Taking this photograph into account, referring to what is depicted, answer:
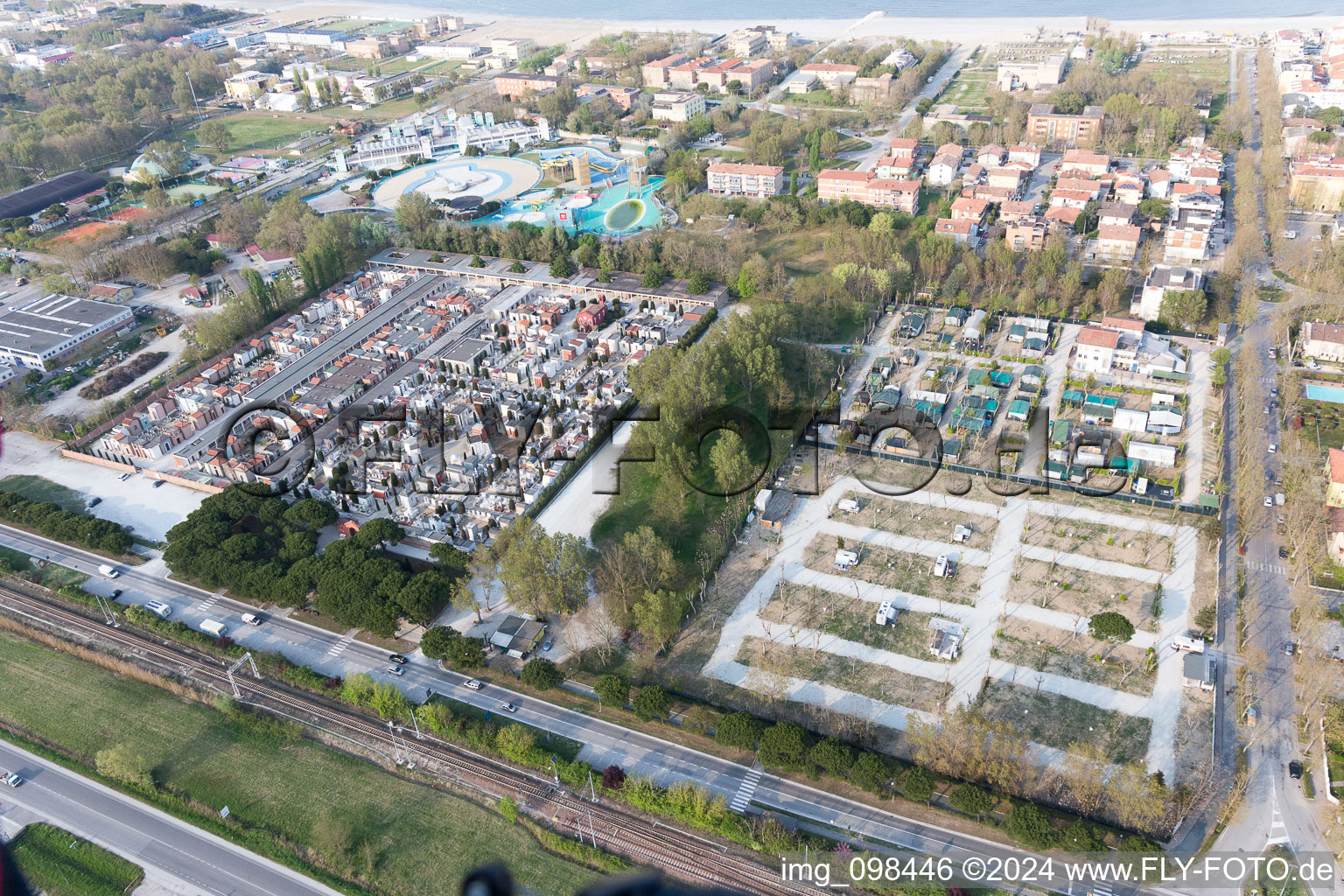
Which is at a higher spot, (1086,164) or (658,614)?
(1086,164)

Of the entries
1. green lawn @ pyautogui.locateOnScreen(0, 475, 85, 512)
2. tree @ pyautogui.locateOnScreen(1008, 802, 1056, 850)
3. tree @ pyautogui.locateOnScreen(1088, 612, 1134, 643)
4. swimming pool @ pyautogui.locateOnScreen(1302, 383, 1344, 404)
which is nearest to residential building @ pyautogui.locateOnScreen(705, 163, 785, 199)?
swimming pool @ pyautogui.locateOnScreen(1302, 383, 1344, 404)

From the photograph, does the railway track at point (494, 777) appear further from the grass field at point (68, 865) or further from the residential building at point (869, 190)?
→ the residential building at point (869, 190)

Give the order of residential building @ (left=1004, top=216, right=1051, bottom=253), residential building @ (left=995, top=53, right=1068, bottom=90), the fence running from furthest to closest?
residential building @ (left=995, top=53, right=1068, bottom=90)
residential building @ (left=1004, top=216, right=1051, bottom=253)
the fence

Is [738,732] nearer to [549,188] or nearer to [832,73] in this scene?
[549,188]

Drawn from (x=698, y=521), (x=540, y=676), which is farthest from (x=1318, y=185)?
(x=540, y=676)

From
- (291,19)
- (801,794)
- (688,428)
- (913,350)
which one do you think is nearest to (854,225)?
(913,350)

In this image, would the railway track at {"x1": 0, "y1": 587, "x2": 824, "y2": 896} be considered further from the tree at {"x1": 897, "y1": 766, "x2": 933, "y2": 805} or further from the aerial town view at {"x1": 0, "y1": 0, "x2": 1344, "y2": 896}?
the tree at {"x1": 897, "y1": 766, "x2": 933, "y2": 805}

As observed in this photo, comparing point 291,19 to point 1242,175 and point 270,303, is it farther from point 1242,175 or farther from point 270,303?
point 1242,175
